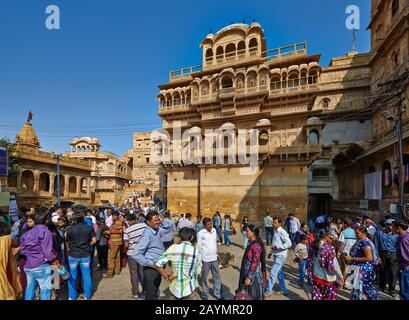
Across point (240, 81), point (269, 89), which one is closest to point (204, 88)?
point (240, 81)

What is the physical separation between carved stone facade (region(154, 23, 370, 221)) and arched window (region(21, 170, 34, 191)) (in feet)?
59.3

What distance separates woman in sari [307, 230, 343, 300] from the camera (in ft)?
12.8

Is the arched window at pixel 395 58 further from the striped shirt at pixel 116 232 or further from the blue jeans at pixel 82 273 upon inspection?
the blue jeans at pixel 82 273

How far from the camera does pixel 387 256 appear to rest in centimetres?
579

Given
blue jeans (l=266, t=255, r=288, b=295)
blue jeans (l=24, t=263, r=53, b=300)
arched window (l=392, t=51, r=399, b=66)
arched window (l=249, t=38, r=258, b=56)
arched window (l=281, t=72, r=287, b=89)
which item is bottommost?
blue jeans (l=266, t=255, r=288, b=295)

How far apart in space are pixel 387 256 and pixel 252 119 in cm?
1535

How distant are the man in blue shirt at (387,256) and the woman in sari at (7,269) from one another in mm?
8481

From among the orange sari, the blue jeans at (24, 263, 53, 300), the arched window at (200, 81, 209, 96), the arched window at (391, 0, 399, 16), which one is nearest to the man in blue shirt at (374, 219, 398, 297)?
the blue jeans at (24, 263, 53, 300)

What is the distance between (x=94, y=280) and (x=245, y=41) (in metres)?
22.1

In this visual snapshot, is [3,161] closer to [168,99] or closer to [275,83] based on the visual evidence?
[168,99]

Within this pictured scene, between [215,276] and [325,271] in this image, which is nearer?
[325,271]

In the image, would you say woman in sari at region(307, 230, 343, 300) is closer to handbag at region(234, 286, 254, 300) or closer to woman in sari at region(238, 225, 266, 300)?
woman in sari at region(238, 225, 266, 300)
